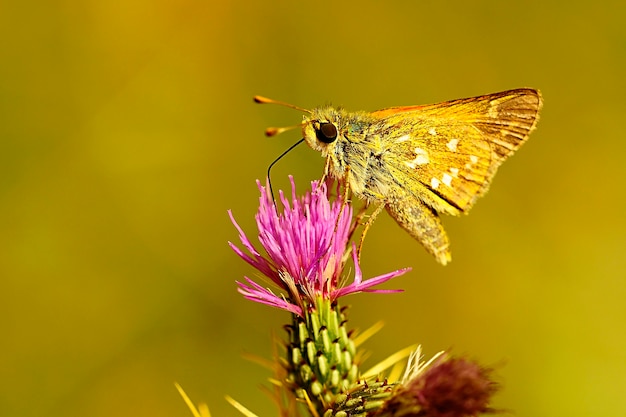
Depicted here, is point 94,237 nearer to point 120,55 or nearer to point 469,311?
point 120,55

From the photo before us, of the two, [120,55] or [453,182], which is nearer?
[453,182]

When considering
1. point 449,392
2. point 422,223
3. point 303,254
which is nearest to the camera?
point 449,392

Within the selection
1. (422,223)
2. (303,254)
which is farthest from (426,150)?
(303,254)

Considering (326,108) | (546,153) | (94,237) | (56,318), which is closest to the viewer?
(326,108)

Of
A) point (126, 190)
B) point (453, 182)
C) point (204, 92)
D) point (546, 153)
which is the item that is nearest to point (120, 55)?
point (204, 92)

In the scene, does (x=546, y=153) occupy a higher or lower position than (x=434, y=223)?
higher

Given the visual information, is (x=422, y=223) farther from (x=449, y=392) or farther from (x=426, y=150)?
(x=449, y=392)

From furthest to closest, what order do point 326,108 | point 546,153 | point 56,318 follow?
point 546,153 → point 56,318 → point 326,108

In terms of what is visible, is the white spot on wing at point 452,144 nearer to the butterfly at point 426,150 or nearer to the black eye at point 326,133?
the butterfly at point 426,150
